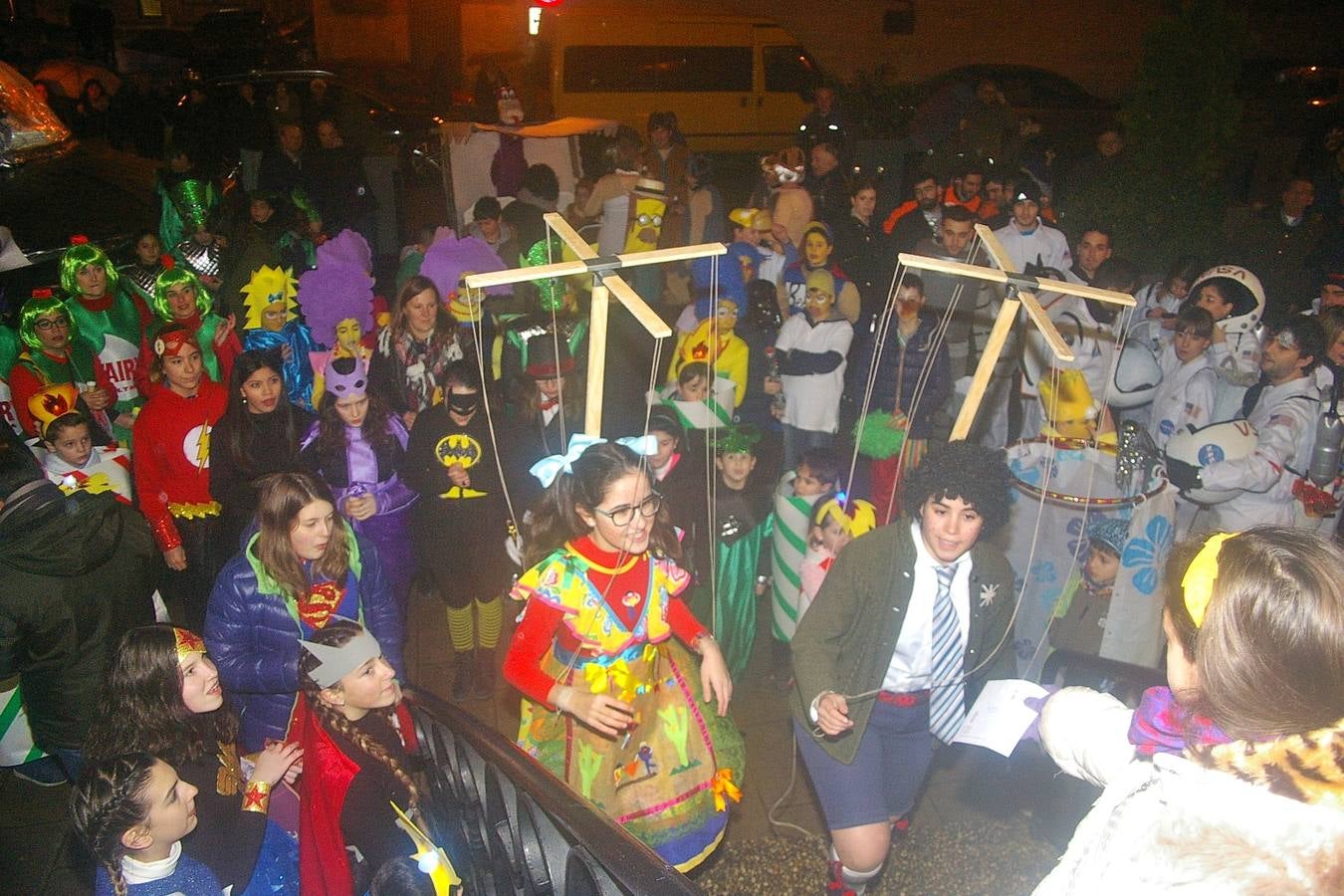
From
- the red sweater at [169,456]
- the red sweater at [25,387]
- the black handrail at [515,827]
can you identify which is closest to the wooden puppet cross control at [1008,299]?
the black handrail at [515,827]

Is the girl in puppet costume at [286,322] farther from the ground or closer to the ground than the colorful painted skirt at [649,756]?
farther from the ground

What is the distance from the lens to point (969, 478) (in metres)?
3.27

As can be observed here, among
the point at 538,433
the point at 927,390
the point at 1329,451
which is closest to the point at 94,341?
the point at 538,433

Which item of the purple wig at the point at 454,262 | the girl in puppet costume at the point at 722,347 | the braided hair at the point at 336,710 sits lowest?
the braided hair at the point at 336,710

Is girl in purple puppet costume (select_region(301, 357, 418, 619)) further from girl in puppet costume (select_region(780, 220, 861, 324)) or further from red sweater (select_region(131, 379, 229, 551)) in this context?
girl in puppet costume (select_region(780, 220, 861, 324))

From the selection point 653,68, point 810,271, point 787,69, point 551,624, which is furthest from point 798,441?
point 787,69

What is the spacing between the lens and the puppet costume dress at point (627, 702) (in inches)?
129

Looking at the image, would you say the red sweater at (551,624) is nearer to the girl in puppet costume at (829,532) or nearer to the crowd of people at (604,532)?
the crowd of people at (604,532)

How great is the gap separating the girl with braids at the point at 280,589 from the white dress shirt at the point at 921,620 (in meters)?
2.08

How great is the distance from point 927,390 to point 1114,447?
1.42m

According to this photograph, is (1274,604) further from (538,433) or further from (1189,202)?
(1189,202)

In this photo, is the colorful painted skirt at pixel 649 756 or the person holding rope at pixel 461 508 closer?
the colorful painted skirt at pixel 649 756

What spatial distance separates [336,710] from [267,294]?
13.2ft

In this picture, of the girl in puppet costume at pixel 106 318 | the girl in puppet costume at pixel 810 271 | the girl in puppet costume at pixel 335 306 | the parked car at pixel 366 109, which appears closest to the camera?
the girl in puppet costume at pixel 106 318
